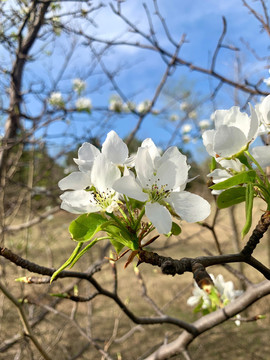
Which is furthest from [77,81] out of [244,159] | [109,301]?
[244,159]

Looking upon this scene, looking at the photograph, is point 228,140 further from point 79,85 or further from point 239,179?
point 79,85

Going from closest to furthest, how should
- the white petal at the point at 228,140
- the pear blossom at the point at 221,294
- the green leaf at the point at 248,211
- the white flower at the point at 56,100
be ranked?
1. the green leaf at the point at 248,211
2. the white petal at the point at 228,140
3. the pear blossom at the point at 221,294
4. the white flower at the point at 56,100

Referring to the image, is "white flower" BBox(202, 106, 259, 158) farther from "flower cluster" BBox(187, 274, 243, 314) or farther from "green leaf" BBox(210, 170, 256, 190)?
"flower cluster" BBox(187, 274, 243, 314)

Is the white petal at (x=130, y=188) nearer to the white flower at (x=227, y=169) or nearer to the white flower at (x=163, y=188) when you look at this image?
the white flower at (x=163, y=188)

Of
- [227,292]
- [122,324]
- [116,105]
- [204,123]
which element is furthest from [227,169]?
[204,123]

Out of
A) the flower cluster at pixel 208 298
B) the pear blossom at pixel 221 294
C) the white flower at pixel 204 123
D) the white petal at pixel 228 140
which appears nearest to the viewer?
the white petal at pixel 228 140

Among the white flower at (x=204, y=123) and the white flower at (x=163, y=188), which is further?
the white flower at (x=204, y=123)

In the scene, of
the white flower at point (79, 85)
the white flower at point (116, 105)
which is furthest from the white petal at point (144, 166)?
the white flower at point (116, 105)
